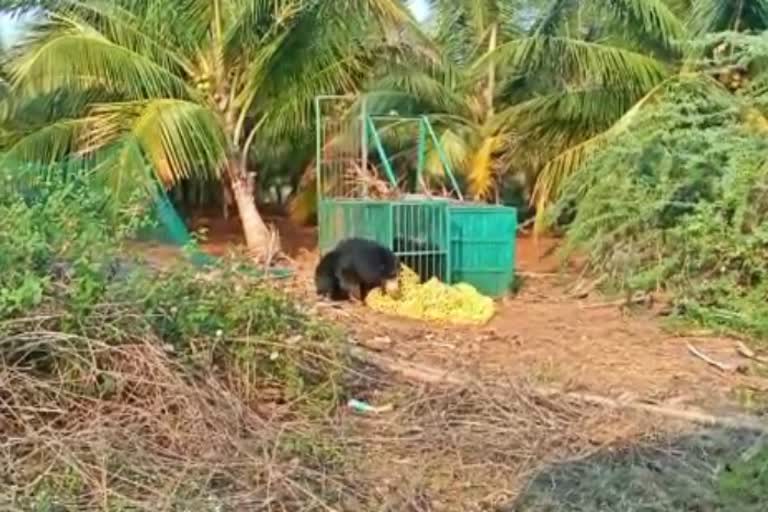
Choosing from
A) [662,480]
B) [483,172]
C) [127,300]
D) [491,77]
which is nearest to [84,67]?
[483,172]

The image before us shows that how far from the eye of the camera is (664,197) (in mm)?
10539

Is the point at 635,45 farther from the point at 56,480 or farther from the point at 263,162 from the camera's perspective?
the point at 56,480

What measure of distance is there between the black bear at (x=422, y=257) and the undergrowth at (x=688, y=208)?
151 cm

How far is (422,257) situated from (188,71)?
5199mm

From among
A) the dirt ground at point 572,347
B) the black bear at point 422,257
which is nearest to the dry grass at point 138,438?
the dirt ground at point 572,347

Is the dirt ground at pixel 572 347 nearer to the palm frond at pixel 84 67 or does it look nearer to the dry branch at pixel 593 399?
the dry branch at pixel 593 399

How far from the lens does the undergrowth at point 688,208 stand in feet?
32.0

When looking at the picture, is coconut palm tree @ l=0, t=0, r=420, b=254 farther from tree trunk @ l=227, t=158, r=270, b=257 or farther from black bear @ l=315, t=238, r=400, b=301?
black bear @ l=315, t=238, r=400, b=301

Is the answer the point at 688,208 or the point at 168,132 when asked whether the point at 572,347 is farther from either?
→ the point at 168,132

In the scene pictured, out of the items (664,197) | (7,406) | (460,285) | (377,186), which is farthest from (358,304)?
(7,406)

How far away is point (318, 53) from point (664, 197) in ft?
19.0

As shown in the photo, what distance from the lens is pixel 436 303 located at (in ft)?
32.9

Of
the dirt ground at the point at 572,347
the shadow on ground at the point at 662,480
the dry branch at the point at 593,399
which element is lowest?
the dirt ground at the point at 572,347

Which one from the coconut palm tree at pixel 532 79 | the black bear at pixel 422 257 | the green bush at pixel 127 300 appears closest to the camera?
the green bush at pixel 127 300
